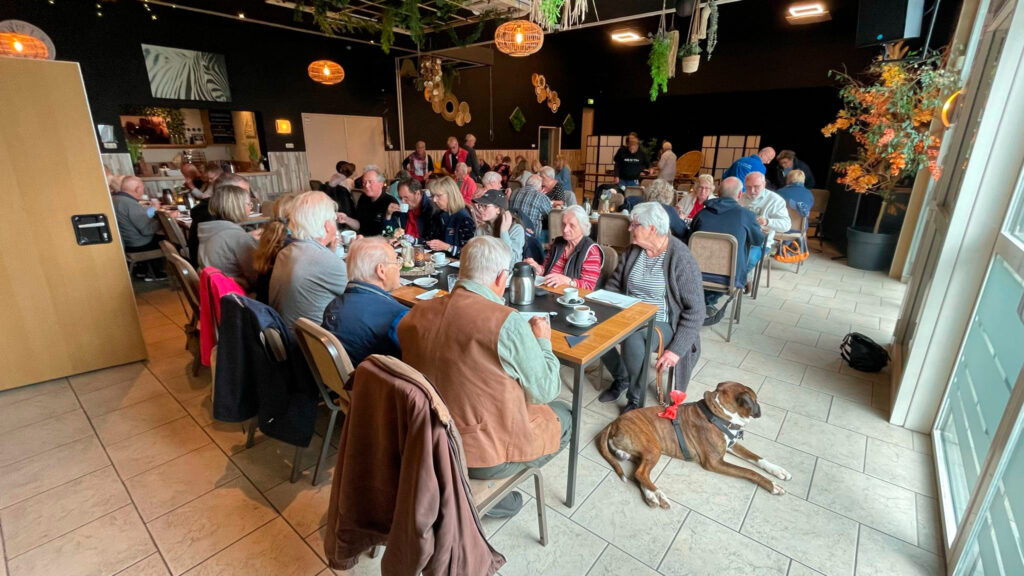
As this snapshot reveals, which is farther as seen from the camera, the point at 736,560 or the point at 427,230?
the point at 427,230

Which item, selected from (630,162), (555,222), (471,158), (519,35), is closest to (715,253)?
(555,222)

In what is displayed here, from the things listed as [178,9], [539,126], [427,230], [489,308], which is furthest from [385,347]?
[539,126]

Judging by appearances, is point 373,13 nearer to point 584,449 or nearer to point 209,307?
point 209,307

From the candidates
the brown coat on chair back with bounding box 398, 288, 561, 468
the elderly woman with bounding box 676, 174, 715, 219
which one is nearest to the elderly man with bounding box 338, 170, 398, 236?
the elderly woman with bounding box 676, 174, 715, 219

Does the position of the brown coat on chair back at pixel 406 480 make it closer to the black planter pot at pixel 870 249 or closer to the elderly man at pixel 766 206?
the elderly man at pixel 766 206

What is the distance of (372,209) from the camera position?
462cm

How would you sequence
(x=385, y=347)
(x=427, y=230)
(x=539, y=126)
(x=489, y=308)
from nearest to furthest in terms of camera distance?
(x=489, y=308), (x=385, y=347), (x=427, y=230), (x=539, y=126)

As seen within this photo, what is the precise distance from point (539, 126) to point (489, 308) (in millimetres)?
12380

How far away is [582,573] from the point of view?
5.53 ft

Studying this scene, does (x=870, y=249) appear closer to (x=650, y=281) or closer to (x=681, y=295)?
(x=681, y=295)

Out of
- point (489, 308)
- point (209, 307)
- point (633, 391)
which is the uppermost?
point (489, 308)

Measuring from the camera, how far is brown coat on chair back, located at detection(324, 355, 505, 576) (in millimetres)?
1115

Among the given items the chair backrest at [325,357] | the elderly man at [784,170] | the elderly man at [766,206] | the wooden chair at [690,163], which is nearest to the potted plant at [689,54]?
the elderly man at [766,206]

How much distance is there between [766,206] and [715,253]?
1773 millimetres
